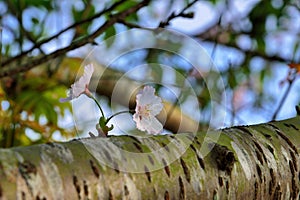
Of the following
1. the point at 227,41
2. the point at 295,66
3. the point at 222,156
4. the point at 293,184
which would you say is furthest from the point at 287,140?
the point at 227,41

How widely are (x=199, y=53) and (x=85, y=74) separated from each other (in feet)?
2.22

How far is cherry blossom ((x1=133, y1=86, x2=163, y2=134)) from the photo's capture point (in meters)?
0.77

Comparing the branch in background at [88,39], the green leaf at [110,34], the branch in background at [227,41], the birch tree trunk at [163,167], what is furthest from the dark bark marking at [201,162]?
the branch in background at [227,41]

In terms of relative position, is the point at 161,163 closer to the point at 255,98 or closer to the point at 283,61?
the point at 255,98

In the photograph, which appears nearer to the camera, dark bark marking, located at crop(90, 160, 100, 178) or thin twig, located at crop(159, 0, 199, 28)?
dark bark marking, located at crop(90, 160, 100, 178)

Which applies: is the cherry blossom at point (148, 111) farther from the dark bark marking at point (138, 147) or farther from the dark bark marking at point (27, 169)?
the dark bark marking at point (27, 169)

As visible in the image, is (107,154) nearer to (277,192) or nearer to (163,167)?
(163,167)

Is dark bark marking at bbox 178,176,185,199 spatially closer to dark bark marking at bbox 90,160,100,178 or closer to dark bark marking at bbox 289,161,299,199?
dark bark marking at bbox 90,160,100,178

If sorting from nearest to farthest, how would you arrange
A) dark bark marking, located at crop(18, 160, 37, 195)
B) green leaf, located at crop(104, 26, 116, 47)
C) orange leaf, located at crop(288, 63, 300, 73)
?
dark bark marking, located at crop(18, 160, 37, 195) < orange leaf, located at crop(288, 63, 300, 73) < green leaf, located at crop(104, 26, 116, 47)

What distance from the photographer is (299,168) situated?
84 centimetres

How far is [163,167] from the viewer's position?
0.64m

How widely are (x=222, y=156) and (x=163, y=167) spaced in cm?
9

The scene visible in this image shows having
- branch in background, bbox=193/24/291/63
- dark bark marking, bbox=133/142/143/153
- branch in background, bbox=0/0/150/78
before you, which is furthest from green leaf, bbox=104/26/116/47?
dark bark marking, bbox=133/142/143/153

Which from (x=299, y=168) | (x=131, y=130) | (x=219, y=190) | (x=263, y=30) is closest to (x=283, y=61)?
(x=263, y=30)
